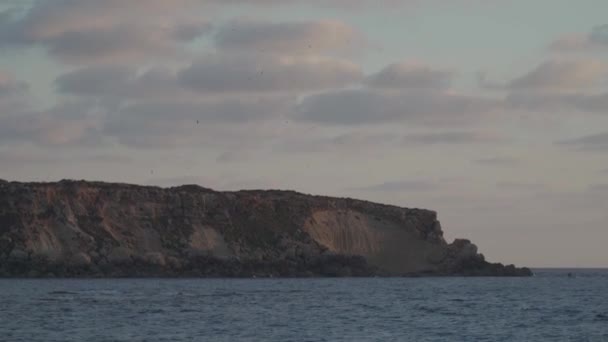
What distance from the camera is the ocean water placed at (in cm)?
5362

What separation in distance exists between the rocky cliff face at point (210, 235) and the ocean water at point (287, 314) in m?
24.8

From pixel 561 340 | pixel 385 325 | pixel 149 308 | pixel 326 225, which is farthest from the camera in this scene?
pixel 326 225

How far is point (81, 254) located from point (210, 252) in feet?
56.4

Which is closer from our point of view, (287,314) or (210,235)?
(287,314)

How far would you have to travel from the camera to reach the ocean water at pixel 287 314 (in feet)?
176

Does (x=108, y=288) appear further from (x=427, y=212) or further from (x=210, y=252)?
(x=427, y=212)

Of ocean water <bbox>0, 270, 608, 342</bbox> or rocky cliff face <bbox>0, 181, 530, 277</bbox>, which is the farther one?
rocky cliff face <bbox>0, 181, 530, 277</bbox>

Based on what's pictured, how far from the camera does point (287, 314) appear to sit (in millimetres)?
67500

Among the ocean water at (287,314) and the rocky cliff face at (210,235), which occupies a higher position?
the rocky cliff face at (210,235)

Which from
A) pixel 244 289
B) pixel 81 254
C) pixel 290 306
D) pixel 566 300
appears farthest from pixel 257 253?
pixel 290 306

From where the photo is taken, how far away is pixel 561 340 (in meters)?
53.2

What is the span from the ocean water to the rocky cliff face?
24813mm

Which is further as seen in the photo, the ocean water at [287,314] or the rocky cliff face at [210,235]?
the rocky cliff face at [210,235]

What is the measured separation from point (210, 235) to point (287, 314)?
2825 inches
